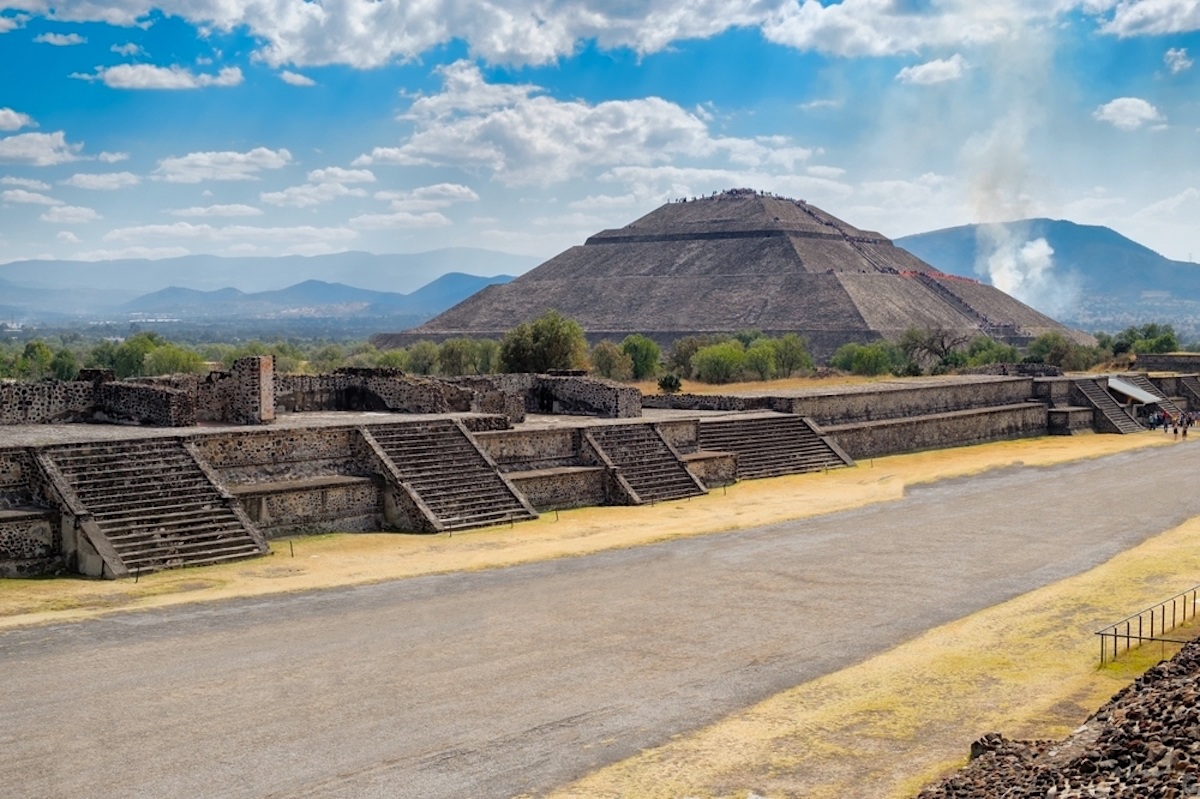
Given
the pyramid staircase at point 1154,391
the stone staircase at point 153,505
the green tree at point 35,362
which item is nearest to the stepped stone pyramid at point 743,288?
the green tree at point 35,362

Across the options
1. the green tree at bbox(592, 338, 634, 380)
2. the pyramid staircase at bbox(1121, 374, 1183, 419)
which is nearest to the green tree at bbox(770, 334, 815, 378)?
the green tree at bbox(592, 338, 634, 380)

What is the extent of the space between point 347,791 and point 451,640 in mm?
4592

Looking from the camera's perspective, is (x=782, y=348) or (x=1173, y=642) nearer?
(x=1173, y=642)

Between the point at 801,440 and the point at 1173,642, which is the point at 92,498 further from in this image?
the point at 801,440

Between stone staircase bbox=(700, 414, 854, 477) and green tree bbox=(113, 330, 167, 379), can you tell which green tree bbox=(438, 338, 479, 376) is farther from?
stone staircase bbox=(700, 414, 854, 477)

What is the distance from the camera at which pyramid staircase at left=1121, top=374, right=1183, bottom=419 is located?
4819 centimetres

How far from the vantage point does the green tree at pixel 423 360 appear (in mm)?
73188

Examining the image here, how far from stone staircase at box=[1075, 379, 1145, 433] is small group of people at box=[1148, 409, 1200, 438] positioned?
0.79 meters

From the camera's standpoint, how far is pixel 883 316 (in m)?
105

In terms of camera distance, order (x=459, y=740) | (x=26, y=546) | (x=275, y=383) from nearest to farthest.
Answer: (x=459, y=740) → (x=26, y=546) → (x=275, y=383)

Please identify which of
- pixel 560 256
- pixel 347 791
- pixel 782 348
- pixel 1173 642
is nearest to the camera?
pixel 347 791

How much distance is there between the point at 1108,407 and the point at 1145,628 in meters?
32.7

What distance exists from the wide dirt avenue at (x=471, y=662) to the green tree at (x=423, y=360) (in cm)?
5266

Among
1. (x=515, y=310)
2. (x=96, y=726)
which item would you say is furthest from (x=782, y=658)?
(x=515, y=310)
